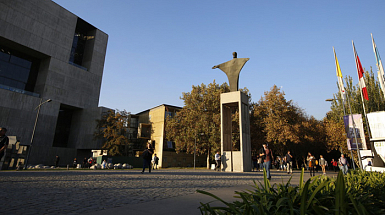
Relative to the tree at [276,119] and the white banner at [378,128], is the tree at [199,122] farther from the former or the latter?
the white banner at [378,128]

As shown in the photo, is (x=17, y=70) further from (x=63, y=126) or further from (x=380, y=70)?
(x=380, y=70)

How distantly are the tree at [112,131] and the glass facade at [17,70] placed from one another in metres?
15.6

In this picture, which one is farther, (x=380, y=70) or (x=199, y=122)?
(x=199, y=122)

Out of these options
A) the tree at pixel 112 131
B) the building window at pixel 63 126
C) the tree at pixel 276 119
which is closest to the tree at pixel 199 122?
the tree at pixel 276 119

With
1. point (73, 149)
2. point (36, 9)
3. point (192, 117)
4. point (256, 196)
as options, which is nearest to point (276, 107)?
point (192, 117)

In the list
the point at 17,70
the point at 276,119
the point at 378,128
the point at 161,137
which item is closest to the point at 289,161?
the point at 276,119

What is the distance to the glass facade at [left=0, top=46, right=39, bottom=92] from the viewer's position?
1591 inches

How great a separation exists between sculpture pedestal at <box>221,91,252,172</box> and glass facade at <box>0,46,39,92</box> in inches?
1650

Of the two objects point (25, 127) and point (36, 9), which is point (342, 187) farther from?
point (36, 9)

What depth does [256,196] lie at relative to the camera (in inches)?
104

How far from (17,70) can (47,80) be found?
6.48 m

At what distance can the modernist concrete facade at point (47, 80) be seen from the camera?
3734 cm

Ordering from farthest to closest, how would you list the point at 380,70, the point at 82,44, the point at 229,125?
the point at 82,44 → the point at 380,70 → the point at 229,125

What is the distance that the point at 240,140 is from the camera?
60.4 feet
